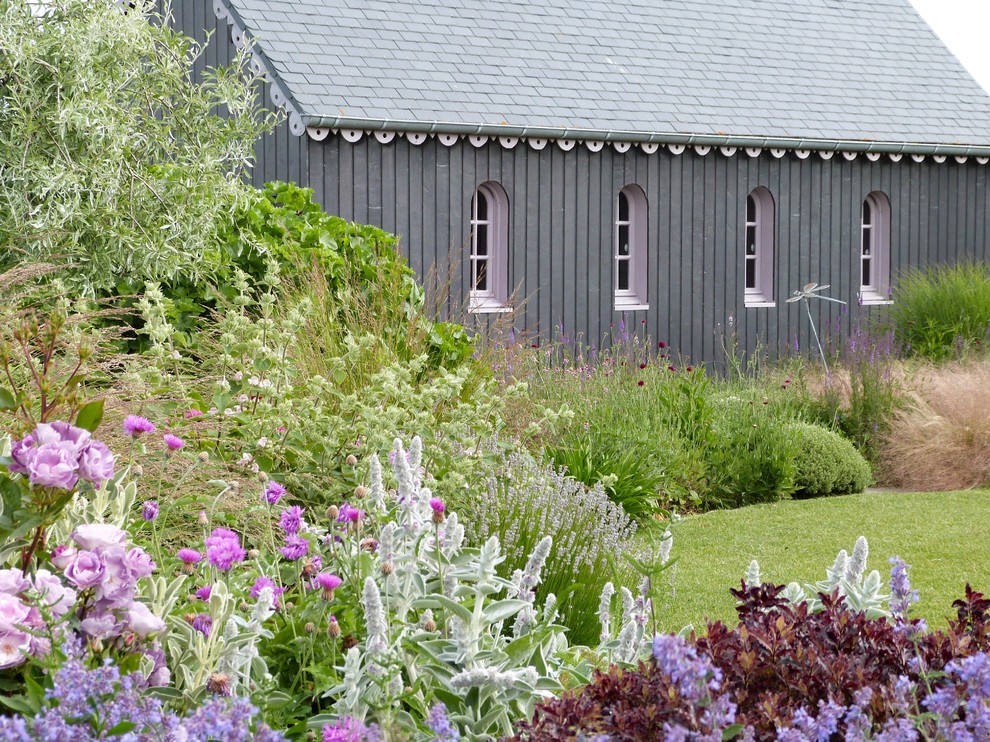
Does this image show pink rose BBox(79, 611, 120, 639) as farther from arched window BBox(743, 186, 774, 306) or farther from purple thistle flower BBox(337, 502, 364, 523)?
arched window BBox(743, 186, 774, 306)

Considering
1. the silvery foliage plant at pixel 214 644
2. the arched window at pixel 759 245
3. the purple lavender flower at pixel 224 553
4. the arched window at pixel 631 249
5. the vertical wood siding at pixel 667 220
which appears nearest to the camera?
the silvery foliage plant at pixel 214 644

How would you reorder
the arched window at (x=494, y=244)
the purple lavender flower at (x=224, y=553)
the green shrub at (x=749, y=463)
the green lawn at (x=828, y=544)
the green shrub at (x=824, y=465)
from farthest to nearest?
the arched window at (x=494, y=244) → the green shrub at (x=824, y=465) → the green shrub at (x=749, y=463) → the green lawn at (x=828, y=544) → the purple lavender flower at (x=224, y=553)

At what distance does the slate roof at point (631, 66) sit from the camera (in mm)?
14469

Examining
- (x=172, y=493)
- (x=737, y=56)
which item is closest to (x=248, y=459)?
(x=172, y=493)

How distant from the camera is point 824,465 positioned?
1049 centimetres

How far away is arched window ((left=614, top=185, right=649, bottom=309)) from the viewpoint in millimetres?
16484

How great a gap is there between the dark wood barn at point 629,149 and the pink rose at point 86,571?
35.4ft

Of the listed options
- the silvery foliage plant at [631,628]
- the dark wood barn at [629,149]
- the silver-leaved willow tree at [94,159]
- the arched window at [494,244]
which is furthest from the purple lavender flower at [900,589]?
the arched window at [494,244]

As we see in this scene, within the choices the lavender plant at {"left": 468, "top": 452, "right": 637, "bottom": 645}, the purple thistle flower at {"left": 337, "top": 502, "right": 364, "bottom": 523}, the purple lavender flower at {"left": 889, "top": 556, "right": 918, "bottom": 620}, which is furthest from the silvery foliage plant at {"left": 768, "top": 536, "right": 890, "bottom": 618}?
the lavender plant at {"left": 468, "top": 452, "right": 637, "bottom": 645}

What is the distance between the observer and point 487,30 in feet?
54.2

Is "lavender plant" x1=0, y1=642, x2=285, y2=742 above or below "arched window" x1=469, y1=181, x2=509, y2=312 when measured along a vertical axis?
below

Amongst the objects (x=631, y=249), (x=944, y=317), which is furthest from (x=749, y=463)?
(x=631, y=249)

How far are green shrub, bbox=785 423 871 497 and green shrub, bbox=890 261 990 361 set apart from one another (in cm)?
441

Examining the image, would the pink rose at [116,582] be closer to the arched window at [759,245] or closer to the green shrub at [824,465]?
the green shrub at [824,465]
